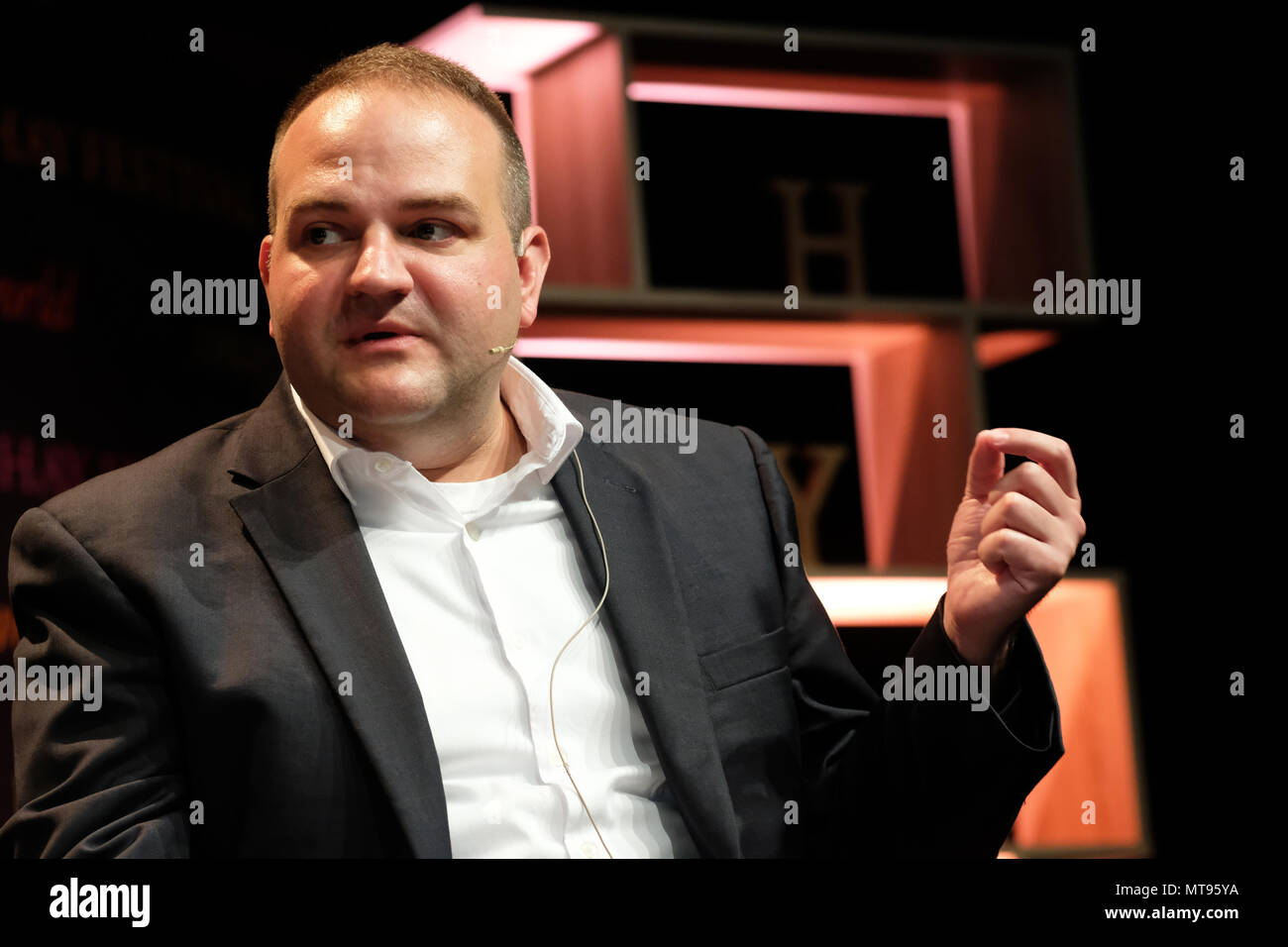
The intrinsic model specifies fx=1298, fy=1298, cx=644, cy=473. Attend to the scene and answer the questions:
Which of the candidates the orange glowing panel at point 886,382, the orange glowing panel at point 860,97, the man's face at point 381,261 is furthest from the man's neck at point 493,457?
the orange glowing panel at point 860,97

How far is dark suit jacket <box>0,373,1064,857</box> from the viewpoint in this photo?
1.33 m

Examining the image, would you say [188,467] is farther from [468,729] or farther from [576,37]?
[576,37]

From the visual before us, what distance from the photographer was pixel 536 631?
1.54 meters

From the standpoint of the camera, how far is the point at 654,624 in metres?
1.56

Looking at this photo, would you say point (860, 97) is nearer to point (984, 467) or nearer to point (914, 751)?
point (984, 467)

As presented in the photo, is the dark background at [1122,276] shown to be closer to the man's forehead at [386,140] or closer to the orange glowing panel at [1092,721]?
the orange glowing panel at [1092,721]

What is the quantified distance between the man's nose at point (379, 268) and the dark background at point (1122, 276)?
1.21 meters

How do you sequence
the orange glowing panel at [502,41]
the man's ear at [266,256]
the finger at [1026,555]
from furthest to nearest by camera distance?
the orange glowing panel at [502,41]
the man's ear at [266,256]
the finger at [1026,555]

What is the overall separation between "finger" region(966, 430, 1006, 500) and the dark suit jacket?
166mm

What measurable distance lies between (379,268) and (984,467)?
0.73 metres

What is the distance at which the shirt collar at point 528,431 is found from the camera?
1552 mm

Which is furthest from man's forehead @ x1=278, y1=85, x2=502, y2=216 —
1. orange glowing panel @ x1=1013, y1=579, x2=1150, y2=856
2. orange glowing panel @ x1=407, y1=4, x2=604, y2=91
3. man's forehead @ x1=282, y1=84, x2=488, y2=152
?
orange glowing panel @ x1=1013, y1=579, x2=1150, y2=856

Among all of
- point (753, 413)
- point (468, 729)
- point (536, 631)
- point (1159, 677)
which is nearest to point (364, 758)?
point (468, 729)
